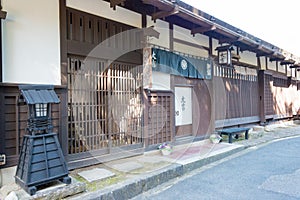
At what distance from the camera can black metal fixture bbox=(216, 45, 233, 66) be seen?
815 cm

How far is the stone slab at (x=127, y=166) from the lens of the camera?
4848 millimetres

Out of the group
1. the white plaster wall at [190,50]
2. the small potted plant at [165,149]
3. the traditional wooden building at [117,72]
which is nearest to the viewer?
the traditional wooden building at [117,72]

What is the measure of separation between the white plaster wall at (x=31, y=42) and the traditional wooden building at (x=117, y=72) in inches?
0.6

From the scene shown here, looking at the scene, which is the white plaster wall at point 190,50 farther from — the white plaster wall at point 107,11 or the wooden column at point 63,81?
the wooden column at point 63,81

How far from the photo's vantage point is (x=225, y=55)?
8.22m

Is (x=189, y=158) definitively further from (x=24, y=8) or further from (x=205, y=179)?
(x=24, y=8)

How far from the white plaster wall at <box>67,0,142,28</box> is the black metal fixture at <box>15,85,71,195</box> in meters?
2.06

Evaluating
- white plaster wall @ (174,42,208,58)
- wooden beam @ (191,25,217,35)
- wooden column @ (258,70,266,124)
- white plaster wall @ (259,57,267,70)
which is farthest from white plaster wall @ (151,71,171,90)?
white plaster wall @ (259,57,267,70)

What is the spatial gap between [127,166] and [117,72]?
7.18 ft

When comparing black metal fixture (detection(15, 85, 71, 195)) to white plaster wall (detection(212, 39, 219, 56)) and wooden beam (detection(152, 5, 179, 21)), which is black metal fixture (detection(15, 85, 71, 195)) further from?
white plaster wall (detection(212, 39, 219, 56))

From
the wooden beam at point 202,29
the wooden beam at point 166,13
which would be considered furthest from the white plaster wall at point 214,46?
the wooden beam at point 166,13

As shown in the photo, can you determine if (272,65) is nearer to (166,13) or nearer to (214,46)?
(214,46)

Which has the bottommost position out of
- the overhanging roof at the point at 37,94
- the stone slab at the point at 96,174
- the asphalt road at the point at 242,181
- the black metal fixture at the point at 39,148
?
the asphalt road at the point at 242,181

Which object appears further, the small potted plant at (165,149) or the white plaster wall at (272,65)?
the white plaster wall at (272,65)
